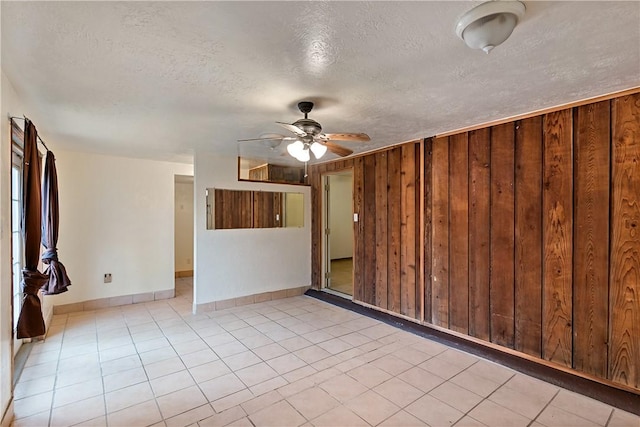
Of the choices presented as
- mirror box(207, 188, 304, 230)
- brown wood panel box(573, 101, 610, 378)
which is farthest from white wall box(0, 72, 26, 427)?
A: brown wood panel box(573, 101, 610, 378)

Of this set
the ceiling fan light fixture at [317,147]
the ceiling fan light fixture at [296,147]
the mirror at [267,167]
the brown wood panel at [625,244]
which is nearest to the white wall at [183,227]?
the mirror at [267,167]

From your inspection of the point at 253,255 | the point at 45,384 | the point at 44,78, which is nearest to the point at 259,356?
the point at 45,384

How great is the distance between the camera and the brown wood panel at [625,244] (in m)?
2.23

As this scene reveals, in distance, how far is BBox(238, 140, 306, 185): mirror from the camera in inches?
172

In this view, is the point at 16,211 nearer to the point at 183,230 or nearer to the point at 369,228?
the point at 369,228

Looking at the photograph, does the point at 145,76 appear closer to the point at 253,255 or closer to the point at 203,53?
the point at 203,53

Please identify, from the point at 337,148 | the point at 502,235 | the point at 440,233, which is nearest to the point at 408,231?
the point at 440,233

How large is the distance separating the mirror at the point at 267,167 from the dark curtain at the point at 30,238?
210 cm

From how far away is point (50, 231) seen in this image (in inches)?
118

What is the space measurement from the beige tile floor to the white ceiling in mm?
2218

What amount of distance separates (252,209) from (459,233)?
300 cm

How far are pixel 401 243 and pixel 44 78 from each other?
3668 millimetres

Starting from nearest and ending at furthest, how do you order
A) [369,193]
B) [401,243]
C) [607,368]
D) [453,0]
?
[453,0], [607,368], [401,243], [369,193]

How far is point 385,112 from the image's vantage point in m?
2.69
